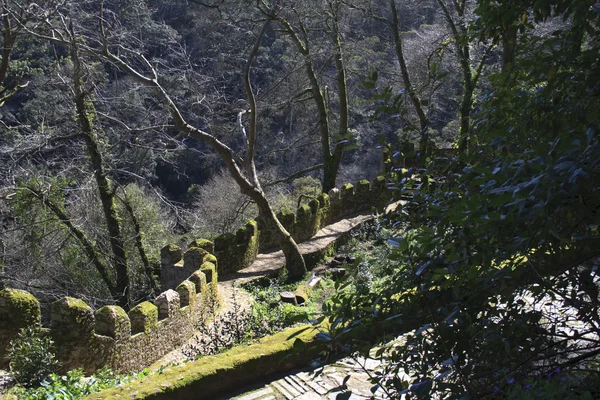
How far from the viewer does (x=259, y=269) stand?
44.2 feet

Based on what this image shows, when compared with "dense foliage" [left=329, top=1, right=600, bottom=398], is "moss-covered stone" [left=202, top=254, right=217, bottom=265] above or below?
below

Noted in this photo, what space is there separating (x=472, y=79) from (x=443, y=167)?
14.3m

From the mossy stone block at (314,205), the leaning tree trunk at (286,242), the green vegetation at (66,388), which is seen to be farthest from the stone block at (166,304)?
the mossy stone block at (314,205)

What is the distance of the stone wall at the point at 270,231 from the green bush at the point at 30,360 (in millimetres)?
5173

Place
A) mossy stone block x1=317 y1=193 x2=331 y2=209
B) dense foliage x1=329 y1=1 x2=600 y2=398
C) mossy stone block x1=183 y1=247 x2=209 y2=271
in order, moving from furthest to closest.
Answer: mossy stone block x1=317 y1=193 x2=331 y2=209, mossy stone block x1=183 y1=247 x2=209 y2=271, dense foliage x1=329 y1=1 x2=600 y2=398

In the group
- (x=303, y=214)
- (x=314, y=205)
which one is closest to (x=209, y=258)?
→ (x=303, y=214)

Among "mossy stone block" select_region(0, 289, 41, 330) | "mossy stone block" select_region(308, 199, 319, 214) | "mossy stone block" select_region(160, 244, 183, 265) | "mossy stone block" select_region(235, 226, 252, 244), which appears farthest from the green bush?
"mossy stone block" select_region(308, 199, 319, 214)

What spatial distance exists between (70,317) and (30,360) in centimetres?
96

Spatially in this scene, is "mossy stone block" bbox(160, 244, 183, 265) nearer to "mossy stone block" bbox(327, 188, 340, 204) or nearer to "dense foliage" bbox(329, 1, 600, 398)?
"mossy stone block" bbox(327, 188, 340, 204)

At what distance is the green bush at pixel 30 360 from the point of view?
6.38 m

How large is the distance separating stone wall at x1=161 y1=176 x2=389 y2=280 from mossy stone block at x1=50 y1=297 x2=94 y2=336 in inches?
172

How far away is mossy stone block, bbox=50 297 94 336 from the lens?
733 cm

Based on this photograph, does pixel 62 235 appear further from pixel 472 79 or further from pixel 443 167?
pixel 443 167

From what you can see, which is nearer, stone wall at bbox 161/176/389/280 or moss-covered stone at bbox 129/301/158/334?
moss-covered stone at bbox 129/301/158/334
